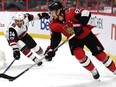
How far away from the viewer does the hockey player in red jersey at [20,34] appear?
14.6 feet

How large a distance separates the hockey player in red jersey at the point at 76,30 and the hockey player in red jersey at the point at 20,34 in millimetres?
716

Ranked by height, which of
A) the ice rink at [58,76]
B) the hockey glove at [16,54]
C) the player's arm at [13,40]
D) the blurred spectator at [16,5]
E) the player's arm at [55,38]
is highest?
the player's arm at [55,38]

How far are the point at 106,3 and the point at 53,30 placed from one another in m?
2.42

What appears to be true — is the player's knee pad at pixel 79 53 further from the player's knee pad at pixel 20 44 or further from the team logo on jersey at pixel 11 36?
the player's knee pad at pixel 20 44

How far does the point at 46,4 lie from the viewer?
8750 mm

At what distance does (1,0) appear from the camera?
987 cm

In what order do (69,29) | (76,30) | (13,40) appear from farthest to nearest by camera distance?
(13,40) → (69,29) → (76,30)

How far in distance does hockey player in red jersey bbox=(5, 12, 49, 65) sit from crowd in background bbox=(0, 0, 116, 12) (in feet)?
5.04

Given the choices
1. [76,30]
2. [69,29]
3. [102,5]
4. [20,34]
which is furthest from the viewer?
[102,5]

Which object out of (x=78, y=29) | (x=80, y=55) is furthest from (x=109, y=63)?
(x=78, y=29)

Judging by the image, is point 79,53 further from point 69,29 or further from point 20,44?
point 20,44

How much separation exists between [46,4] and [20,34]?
4.12 metres

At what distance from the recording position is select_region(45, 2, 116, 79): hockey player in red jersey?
371 centimetres

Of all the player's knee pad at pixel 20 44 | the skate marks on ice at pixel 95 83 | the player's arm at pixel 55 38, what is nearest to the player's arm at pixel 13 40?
the player's knee pad at pixel 20 44
